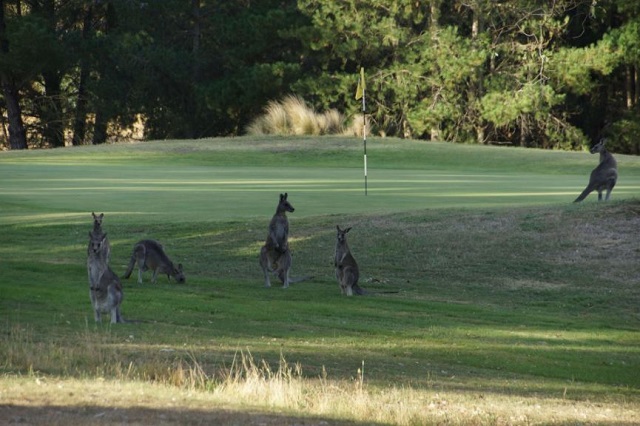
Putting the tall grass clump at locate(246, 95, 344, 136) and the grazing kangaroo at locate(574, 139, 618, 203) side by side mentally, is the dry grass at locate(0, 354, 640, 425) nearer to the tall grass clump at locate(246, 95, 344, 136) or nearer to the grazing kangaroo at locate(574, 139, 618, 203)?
the grazing kangaroo at locate(574, 139, 618, 203)

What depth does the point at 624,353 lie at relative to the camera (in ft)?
46.6

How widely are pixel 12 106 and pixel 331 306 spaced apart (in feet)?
162

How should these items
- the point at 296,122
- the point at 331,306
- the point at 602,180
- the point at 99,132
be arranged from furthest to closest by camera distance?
1. the point at 99,132
2. the point at 296,122
3. the point at 602,180
4. the point at 331,306

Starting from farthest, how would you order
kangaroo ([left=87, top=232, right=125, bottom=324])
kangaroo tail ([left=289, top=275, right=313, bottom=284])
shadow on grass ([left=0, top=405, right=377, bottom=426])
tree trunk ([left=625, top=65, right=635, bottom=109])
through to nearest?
tree trunk ([left=625, top=65, right=635, bottom=109])
kangaroo tail ([left=289, top=275, right=313, bottom=284])
kangaroo ([left=87, top=232, right=125, bottom=324])
shadow on grass ([left=0, top=405, right=377, bottom=426])

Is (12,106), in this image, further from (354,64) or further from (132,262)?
(132,262)

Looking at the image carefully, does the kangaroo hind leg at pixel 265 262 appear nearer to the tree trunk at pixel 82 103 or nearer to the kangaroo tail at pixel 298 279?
the kangaroo tail at pixel 298 279

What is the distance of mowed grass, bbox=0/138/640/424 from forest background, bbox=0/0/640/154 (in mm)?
22140

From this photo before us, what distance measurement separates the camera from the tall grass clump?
50562 mm

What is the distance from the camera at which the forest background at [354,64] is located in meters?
54.8

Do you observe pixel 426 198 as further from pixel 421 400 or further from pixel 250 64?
pixel 250 64

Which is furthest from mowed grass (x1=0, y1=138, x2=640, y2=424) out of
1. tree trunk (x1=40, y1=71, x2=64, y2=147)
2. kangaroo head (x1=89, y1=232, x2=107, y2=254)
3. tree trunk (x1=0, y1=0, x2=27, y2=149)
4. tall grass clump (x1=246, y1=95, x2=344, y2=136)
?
tree trunk (x1=40, y1=71, x2=64, y2=147)

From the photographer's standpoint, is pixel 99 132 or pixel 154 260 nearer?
pixel 154 260

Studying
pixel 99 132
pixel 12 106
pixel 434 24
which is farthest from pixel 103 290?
pixel 99 132

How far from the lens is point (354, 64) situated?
59656 millimetres
